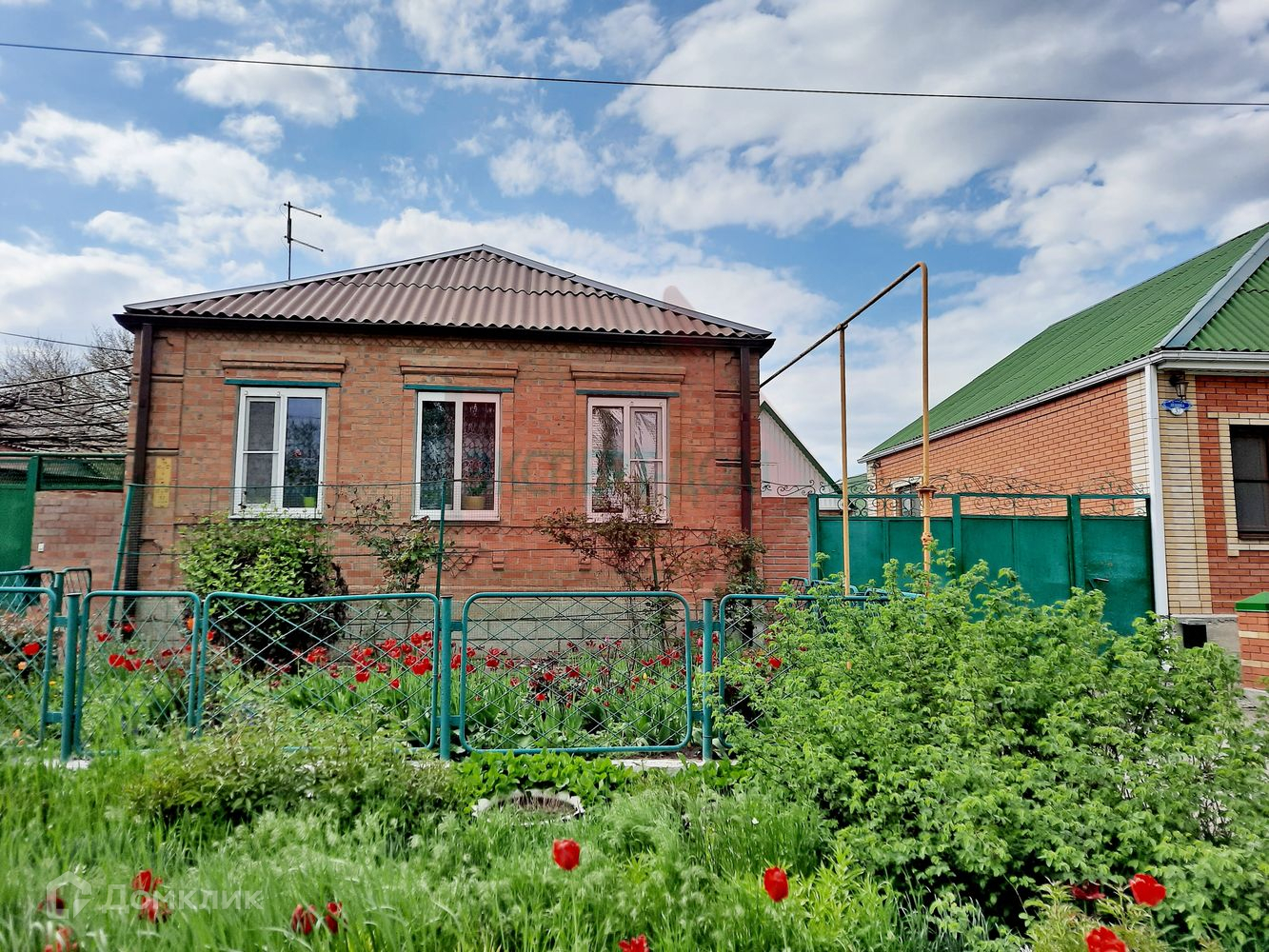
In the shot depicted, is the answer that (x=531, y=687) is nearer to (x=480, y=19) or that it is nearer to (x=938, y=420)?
(x=480, y=19)

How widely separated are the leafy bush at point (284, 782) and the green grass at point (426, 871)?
0.01m

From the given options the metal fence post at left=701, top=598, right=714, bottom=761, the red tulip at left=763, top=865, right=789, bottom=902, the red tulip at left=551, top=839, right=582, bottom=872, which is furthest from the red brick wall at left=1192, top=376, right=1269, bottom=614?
the red tulip at left=551, top=839, right=582, bottom=872

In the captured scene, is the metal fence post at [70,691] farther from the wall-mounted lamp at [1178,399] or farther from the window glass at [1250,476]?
the window glass at [1250,476]

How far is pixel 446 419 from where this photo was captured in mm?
8789

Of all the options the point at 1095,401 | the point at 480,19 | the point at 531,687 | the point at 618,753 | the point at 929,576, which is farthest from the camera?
the point at 1095,401

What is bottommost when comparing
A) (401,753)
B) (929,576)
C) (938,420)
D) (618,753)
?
(618,753)

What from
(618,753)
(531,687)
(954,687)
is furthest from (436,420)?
(954,687)

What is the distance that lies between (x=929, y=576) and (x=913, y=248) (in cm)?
493

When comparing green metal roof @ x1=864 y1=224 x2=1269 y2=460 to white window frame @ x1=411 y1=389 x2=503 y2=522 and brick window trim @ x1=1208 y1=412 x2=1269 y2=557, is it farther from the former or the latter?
white window frame @ x1=411 y1=389 x2=503 y2=522

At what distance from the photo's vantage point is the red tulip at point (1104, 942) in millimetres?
1674

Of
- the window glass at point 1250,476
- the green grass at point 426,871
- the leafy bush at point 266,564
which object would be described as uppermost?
the window glass at point 1250,476

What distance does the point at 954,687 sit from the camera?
2.92m

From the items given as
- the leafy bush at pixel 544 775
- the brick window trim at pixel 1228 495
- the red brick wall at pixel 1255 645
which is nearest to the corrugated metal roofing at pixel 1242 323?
the brick window trim at pixel 1228 495

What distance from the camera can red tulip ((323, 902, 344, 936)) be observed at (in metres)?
1.92
